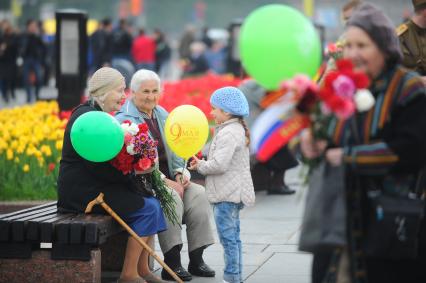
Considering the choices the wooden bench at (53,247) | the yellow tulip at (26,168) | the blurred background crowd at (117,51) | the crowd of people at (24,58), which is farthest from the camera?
the crowd of people at (24,58)

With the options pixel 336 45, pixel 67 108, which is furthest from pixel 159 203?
pixel 67 108

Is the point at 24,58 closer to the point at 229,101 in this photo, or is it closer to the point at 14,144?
the point at 14,144

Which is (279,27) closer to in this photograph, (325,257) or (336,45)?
(325,257)

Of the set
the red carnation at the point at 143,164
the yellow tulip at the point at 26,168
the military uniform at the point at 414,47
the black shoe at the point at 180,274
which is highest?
the military uniform at the point at 414,47

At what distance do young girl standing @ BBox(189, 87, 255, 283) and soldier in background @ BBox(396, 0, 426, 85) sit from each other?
3.93 ft

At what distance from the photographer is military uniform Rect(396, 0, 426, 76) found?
23.4ft

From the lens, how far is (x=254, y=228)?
9.93 metres

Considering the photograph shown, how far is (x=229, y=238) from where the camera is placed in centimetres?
741

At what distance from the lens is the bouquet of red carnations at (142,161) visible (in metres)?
7.00

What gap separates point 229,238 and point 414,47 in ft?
5.87

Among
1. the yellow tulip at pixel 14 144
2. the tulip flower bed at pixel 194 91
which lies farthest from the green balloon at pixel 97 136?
the tulip flower bed at pixel 194 91

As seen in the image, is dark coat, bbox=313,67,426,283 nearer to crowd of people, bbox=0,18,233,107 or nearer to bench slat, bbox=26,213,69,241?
bench slat, bbox=26,213,69,241

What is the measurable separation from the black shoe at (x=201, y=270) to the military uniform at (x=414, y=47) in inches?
81.6

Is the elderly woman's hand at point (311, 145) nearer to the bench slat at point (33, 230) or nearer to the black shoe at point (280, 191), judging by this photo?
the bench slat at point (33, 230)
